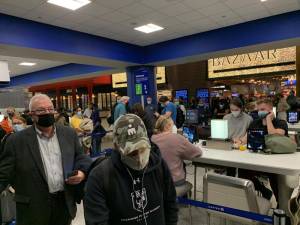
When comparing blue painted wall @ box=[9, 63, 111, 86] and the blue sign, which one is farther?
blue painted wall @ box=[9, 63, 111, 86]

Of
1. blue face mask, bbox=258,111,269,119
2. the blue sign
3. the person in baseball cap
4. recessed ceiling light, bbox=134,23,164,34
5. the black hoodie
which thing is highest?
recessed ceiling light, bbox=134,23,164,34

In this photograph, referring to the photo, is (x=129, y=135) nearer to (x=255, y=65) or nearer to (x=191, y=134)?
(x=191, y=134)

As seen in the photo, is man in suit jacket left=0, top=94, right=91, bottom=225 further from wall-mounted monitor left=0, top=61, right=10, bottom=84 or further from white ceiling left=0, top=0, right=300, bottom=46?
wall-mounted monitor left=0, top=61, right=10, bottom=84

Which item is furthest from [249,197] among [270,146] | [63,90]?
[63,90]

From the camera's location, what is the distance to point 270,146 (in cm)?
293

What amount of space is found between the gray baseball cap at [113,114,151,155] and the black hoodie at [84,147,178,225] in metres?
0.07

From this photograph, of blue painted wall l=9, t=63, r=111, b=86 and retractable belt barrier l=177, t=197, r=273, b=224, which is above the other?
blue painted wall l=9, t=63, r=111, b=86

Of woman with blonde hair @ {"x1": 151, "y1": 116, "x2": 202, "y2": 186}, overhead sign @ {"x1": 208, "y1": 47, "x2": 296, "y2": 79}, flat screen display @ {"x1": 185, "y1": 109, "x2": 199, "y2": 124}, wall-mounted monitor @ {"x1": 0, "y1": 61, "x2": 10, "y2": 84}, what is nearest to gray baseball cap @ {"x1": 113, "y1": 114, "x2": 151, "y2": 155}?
woman with blonde hair @ {"x1": 151, "y1": 116, "x2": 202, "y2": 186}

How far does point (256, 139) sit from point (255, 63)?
25.5 feet

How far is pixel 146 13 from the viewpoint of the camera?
5.49m

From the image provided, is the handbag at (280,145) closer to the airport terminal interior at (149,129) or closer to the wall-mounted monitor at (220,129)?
the airport terminal interior at (149,129)

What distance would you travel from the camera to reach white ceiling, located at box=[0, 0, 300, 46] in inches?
194

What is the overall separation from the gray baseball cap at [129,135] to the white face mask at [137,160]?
29 millimetres

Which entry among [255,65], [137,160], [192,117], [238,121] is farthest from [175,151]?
[255,65]
